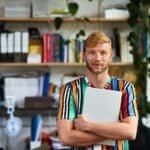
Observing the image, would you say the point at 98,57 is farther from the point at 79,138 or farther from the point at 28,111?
the point at 28,111

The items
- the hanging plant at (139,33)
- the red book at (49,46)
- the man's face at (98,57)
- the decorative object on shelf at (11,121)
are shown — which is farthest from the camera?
the red book at (49,46)

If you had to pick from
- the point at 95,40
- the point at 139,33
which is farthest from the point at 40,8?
the point at 95,40

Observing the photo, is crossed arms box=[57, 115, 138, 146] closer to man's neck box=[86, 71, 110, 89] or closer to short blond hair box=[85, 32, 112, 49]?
man's neck box=[86, 71, 110, 89]

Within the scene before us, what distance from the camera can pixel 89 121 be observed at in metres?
1.60

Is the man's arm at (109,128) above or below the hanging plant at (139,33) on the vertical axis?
below

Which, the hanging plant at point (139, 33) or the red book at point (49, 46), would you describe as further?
the red book at point (49, 46)

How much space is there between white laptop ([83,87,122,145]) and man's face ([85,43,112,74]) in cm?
9

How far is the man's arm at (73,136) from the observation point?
5.16 ft

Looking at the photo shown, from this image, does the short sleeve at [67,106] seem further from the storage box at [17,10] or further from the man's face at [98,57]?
the storage box at [17,10]

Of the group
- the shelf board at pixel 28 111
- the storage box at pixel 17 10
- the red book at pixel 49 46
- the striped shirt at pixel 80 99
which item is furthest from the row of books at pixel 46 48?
the striped shirt at pixel 80 99

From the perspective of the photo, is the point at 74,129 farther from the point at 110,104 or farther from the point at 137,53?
the point at 137,53

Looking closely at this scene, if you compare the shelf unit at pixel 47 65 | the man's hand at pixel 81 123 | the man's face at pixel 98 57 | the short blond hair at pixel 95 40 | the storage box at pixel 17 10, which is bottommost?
the man's hand at pixel 81 123

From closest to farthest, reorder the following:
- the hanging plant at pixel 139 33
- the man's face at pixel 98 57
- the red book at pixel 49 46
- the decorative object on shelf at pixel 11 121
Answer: the man's face at pixel 98 57 < the hanging plant at pixel 139 33 < the decorative object on shelf at pixel 11 121 < the red book at pixel 49 46

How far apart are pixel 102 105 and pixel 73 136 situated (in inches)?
7.0
